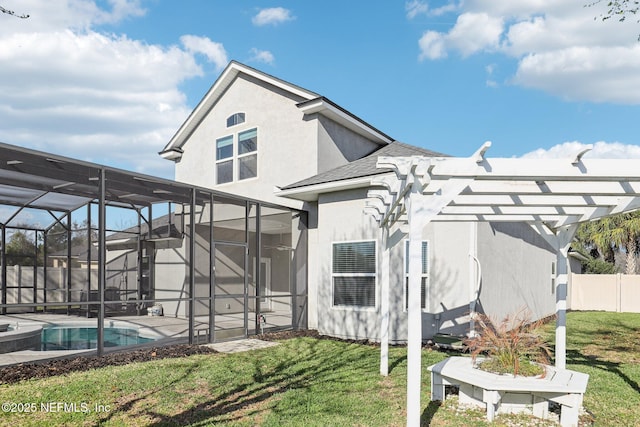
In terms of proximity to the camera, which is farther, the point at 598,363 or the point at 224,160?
the point at 224,160

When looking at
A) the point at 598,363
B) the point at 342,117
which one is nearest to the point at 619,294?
the point at 598,363

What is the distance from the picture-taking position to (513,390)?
5.24m

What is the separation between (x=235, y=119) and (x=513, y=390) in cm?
1181

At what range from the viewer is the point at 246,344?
10.5 metres

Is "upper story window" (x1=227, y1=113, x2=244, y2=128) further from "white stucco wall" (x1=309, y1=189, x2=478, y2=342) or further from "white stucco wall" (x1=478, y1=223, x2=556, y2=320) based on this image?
"white stucco wall" (x1=478, y1=223, x2=556, y2=320)

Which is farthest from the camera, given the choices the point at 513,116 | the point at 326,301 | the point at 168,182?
the point at 513,116

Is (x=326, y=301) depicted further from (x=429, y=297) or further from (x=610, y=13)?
(x=610, y=13)

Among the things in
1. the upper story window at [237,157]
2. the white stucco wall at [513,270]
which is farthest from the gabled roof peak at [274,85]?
the white stucco wall at [513,270]

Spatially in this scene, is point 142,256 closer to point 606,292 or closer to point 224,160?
point 224,160

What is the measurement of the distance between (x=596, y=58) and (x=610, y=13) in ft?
28.6

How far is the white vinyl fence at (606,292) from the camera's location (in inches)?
821

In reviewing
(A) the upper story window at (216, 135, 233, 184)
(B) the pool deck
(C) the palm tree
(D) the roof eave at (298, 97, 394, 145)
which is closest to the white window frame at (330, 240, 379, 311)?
(B) the pool deck

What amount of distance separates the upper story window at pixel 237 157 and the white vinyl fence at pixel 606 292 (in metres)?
17.3

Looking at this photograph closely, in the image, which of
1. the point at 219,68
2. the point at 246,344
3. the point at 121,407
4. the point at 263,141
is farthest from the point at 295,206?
the point at 121,407
